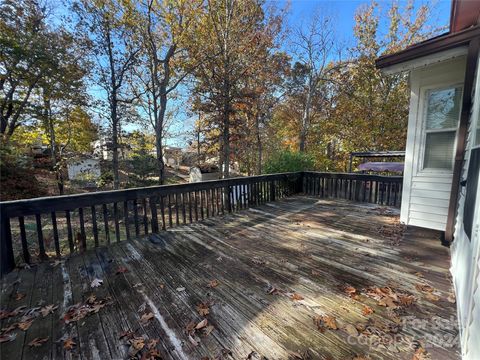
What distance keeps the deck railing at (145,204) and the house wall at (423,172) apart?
72.4 inches

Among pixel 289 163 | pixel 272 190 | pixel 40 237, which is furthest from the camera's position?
pixel 289 163

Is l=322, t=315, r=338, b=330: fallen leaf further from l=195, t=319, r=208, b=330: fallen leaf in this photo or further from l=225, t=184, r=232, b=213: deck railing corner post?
l=225, t=184, r=232, b=213: deck railing corner post

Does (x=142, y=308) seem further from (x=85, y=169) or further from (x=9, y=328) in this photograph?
(x=85, y=169)

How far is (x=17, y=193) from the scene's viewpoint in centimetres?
725

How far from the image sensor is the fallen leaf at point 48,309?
1866 mm

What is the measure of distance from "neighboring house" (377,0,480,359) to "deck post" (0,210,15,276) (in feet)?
16.9

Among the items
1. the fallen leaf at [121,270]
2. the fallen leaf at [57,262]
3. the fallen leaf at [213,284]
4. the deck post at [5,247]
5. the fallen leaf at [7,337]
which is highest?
the deck post at [5,247]

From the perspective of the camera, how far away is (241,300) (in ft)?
6.60

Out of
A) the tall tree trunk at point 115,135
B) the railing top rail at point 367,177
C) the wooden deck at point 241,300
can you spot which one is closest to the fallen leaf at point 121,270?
the wooden deck at point 241,300

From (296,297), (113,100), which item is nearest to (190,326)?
(296,297)

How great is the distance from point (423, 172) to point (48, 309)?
5048 mm

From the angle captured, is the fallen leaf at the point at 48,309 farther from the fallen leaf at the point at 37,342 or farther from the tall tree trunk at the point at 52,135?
the tall tree trunk at the point at 52,135

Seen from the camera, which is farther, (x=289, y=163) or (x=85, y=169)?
(x=85, y=169)

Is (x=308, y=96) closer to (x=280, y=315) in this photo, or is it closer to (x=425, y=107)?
(x=425, y=107)
